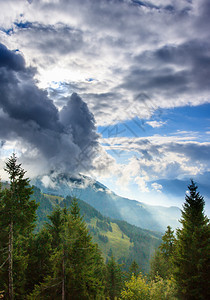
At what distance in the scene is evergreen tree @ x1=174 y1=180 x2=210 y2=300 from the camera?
782 inches

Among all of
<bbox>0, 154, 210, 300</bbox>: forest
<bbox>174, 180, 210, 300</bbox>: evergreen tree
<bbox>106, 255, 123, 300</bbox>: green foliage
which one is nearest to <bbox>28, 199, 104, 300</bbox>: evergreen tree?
<bbox>0, 154, 210, 300</bbox>: forest

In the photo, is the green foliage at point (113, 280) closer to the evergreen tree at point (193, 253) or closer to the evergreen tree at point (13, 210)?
the evergreen tree at point (193, 253)

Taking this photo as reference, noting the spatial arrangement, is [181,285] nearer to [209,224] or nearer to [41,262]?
[209,224]

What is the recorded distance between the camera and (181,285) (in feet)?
69.5

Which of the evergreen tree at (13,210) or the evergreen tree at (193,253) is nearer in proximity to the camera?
the evergreen tree at (13,210)

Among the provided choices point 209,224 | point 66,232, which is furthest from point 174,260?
point 66,232

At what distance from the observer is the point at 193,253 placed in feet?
69.5

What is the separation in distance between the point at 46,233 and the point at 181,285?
1959 cm

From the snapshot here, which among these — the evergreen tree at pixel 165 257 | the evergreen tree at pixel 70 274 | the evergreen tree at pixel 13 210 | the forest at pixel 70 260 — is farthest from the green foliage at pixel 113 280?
the evergreen tree at pixel 13 210

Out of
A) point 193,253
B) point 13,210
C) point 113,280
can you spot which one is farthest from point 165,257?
point 13,210

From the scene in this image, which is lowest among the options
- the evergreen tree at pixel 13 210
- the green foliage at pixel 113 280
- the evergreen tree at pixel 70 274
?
the green foliage at pixel 113 280

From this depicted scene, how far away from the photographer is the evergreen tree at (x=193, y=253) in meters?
19.9

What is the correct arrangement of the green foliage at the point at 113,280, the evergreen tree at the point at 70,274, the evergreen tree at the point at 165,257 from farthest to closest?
the green foliage at the point at 113,280 < the evergreen tree at the point at 165,257 < the evergreen tree at the point at 70,274

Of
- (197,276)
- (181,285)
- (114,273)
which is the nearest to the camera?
(197,276)
